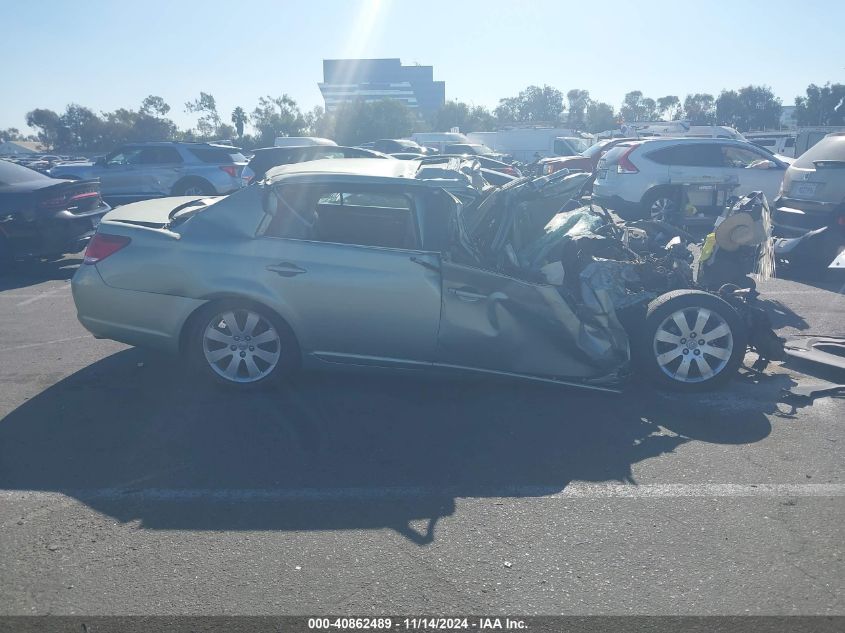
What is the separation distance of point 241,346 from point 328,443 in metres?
1.15

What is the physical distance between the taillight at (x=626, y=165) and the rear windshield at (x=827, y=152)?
3.84 metres

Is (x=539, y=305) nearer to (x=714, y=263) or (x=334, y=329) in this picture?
(x=334, y=329)

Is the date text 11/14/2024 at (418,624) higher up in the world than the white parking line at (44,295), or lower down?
higher up

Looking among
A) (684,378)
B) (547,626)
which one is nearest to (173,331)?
(547,626)

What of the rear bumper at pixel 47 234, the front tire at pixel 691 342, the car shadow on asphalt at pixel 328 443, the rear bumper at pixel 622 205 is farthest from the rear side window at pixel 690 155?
the rear bumper at pixel 47 234

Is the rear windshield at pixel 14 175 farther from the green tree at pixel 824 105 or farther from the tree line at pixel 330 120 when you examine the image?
the green tree at pixel 824 105

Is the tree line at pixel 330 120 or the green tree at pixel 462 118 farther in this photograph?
the green tree at pixel 462 118

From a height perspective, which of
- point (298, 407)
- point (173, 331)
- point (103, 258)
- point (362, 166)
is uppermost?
point (362, 166)

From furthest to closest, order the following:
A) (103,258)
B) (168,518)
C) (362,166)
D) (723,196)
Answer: (723,196) → (362,166) → (103,258) → (168,518)

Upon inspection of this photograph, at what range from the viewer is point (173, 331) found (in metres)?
5.07

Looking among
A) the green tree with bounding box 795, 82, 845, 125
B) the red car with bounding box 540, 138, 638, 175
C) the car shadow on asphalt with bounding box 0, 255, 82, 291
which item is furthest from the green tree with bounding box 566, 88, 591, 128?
the car shadow on asphalt with bounding box 0, 255, 82, 291

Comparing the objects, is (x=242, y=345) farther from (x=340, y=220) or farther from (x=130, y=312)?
(x=340, y=220)

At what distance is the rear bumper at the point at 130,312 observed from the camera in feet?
16.6

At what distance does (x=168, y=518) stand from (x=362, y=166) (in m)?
3.16
